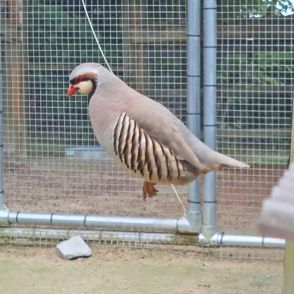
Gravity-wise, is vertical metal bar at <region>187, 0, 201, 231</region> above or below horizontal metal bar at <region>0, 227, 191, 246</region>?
above

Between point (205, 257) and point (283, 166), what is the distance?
74 centimetres

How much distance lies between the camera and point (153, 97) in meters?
4.23

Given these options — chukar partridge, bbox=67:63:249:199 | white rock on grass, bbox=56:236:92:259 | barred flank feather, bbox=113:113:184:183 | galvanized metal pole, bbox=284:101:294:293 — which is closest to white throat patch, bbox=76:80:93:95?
chukar partridge, bbox=67:63:249:199

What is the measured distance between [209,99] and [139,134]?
2012 millimetres

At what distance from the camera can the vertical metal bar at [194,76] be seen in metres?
3.83

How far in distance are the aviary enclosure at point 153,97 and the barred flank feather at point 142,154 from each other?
198 centimetres

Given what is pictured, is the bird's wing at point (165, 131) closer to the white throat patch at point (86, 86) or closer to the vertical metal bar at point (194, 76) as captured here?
the white throat patch at point (86, 86)

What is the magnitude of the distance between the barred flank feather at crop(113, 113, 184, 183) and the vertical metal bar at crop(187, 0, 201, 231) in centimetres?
199

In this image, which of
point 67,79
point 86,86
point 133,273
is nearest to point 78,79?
point 86,86

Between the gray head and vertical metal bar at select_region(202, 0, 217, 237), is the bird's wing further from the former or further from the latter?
vertical metal bar at select_region(202, 0, 217, 237)

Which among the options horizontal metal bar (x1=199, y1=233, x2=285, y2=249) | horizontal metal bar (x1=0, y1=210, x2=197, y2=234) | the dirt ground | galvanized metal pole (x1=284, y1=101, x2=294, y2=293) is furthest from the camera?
horizontal metal bar (x1=0, y1=210, x2=197, y2=234)

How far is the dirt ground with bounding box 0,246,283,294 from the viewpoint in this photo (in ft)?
11.9

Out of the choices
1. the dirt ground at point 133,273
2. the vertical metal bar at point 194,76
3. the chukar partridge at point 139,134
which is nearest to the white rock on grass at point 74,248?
the dirt ground at point 133,273

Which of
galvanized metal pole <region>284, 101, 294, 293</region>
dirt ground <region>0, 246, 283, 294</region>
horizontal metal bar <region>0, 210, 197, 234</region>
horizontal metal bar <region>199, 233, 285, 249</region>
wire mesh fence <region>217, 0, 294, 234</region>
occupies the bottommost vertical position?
dirt ground <region>0, 246, 283, 294</region>
